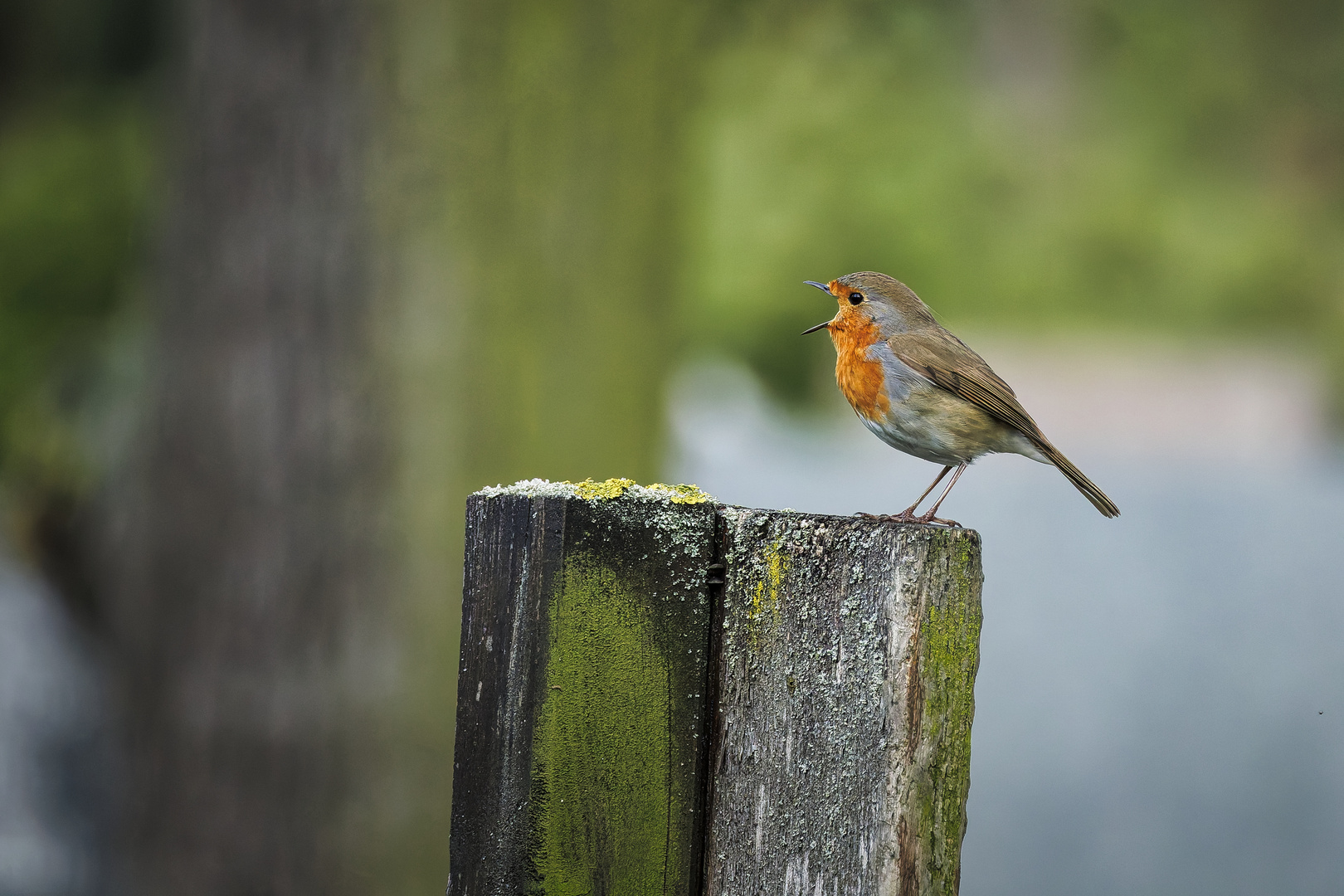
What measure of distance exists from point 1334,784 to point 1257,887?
53cm

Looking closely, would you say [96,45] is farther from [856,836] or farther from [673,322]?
[856,836]

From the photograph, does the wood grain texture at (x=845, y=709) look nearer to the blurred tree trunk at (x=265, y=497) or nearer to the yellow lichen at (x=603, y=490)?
the yellow lichen at (x=603, y=490)

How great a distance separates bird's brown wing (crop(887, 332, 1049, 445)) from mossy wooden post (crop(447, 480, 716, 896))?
2.68ft

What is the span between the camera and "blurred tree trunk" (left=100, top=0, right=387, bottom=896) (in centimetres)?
351

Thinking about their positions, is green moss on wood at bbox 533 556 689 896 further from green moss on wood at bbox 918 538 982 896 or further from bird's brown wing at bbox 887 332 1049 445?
bird's brown wing at bbox 887 332 1049 445

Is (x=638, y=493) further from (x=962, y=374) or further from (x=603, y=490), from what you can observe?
(x=962, y=374)

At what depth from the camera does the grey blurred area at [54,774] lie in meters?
4.83

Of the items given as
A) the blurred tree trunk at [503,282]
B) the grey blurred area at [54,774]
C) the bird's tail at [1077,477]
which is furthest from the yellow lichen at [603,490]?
the grey blurred area at [54,774]

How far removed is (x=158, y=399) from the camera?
384 cm

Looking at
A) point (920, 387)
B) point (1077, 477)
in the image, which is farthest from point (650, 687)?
point (1077, 477)

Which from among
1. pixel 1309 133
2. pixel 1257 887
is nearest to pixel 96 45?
pixel 1309 133

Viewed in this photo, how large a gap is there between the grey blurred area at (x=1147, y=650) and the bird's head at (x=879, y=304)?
8.30ft

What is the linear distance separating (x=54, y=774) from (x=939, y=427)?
14.6 feet

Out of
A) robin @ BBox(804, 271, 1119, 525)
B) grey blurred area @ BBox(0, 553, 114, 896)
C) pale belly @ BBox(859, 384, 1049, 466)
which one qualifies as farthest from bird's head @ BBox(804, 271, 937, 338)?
grey blurred area @ BBox(0, 553, 114, 896)
